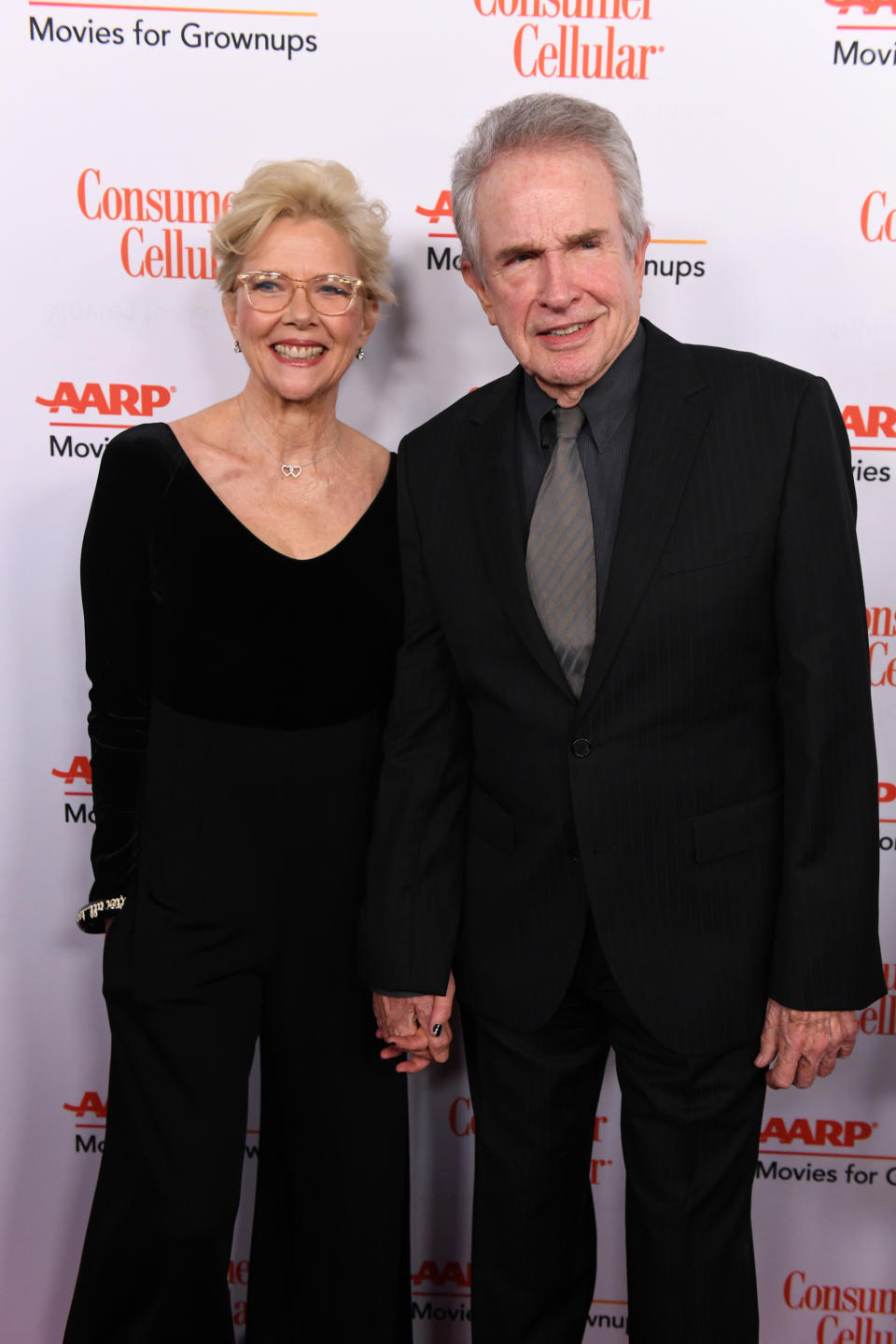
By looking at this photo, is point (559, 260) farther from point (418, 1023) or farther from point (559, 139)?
point (418, 1023)

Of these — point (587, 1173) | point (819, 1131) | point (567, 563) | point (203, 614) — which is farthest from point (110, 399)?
point (819, 1131)

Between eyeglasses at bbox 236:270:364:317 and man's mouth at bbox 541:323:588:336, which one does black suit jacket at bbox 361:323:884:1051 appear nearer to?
man's mouth at bbox 541:323:588:336

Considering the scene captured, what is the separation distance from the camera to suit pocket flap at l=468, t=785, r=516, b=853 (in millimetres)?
1452

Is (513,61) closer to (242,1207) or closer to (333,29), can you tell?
(333,29)

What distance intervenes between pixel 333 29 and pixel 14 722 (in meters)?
1.18

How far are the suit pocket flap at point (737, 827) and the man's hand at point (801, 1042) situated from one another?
0.60ft

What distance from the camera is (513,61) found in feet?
5.80

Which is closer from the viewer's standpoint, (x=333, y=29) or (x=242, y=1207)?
(x=333, y=29)

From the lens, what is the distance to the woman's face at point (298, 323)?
1518mm

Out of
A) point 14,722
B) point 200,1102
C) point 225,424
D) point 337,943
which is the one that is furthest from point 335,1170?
point 225,424

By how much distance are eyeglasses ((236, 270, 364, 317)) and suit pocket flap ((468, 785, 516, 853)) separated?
2.08 feet

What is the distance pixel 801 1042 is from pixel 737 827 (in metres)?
0.25

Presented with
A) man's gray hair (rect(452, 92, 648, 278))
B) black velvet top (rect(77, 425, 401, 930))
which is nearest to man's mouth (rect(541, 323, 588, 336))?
man's gray hair (rect(452, 92, 648, 278))

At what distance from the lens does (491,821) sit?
1.48 m
